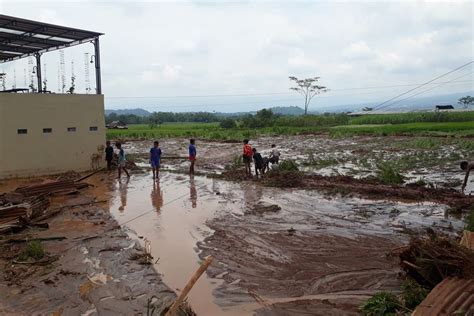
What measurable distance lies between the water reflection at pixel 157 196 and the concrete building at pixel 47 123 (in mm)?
4392

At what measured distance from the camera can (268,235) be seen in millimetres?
8938

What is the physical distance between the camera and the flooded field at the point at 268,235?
6.20 metres

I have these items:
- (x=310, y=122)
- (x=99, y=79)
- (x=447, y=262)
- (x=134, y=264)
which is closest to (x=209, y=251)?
(x=134, y=264)

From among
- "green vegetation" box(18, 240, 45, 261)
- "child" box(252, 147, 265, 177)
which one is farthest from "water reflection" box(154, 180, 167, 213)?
"green vegetation" box(18, 240, 45, 261)

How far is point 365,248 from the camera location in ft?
26.2

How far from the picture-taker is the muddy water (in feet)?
21.9

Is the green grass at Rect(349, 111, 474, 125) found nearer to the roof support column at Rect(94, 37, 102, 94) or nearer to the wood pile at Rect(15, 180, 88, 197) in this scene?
the roof support column at Rect(94, 37, 102, 94)

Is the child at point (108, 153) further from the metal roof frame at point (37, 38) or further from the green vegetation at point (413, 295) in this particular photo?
the green vegetation at point (413, 295)

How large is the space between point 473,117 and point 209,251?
5027cm

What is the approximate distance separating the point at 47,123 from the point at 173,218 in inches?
361

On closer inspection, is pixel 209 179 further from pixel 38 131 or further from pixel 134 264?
pixel 134 264

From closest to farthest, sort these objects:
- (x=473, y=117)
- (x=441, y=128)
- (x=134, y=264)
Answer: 1. (x=134, y=264)
2. (x=441, y=128)
3. (x=473, y=117)

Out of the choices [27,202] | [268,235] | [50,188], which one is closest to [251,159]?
[50,188]

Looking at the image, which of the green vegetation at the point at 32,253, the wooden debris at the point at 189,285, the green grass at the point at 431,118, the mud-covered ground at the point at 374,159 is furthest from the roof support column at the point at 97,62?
the green grass at the point at 431,118
